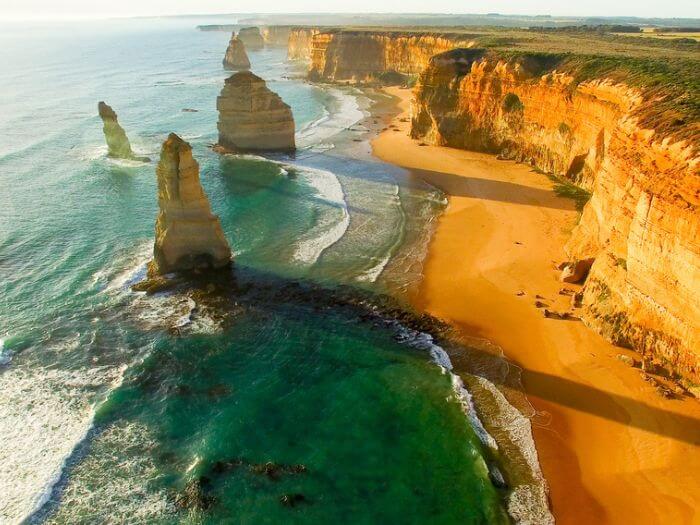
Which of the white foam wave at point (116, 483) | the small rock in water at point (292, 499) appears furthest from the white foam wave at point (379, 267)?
the small rock in water at point (292, 499)

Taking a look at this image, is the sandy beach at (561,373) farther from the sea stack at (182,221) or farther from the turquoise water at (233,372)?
the sea stack at (182,221)

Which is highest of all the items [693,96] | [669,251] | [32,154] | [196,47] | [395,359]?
[693,96]

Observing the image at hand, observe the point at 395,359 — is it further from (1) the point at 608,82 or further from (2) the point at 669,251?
(1) the point at 608,82

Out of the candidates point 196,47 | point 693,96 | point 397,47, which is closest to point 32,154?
point 693,96

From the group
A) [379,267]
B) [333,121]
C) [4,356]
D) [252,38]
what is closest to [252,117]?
[333,121]

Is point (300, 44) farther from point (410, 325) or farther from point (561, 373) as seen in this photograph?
point (561, 373)
